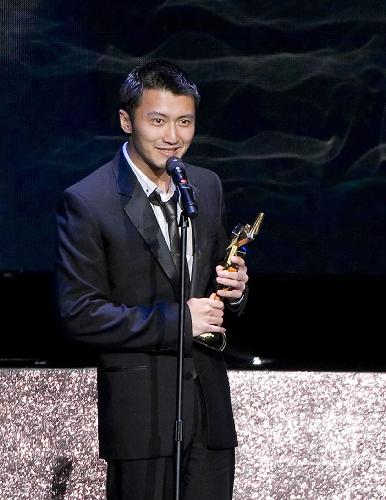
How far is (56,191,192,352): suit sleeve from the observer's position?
208 cm

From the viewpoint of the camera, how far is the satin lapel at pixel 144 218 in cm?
214

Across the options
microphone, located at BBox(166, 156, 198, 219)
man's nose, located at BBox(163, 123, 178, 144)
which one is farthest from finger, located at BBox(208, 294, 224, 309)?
man's nose, located at BBox(163, 123, 178, 144)

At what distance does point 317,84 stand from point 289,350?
161 centimetres

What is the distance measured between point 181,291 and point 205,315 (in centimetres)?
16

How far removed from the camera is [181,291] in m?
1.94

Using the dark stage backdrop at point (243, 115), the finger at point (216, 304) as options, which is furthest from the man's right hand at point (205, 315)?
the dark stage backdrop at point (243, 115)

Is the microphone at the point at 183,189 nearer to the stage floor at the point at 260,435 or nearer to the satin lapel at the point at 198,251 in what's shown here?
the satin lapel at the point at 198,251

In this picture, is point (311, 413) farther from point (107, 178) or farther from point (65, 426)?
point (107, 178)

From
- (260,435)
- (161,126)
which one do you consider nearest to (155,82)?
(161,126)

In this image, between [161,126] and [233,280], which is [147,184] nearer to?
[161,126]

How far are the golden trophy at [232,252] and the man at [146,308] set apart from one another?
3cm

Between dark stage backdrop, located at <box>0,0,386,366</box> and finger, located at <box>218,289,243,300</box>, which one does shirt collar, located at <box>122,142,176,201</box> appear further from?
dark stage backdrop, located at <box>0,0,386,366</box>

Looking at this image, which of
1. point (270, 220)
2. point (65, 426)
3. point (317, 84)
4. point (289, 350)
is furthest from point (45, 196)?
point (65, 426)

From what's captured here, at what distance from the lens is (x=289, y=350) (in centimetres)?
318
